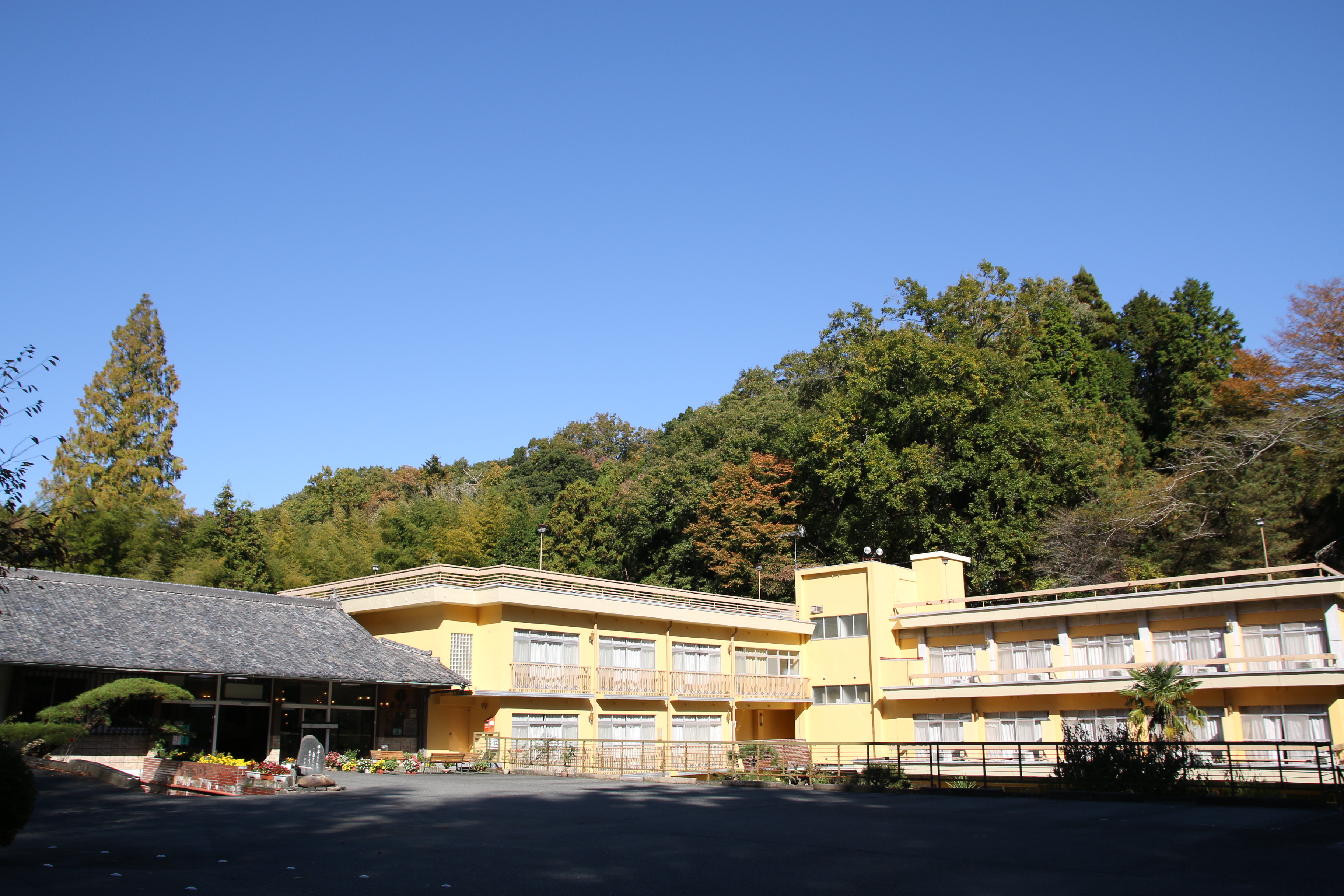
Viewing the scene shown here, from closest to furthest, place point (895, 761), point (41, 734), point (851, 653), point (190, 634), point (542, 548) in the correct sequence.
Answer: point (41, 734) < point (190, 634) < point (895, 761) < point (851, 653) < point (542, 548)

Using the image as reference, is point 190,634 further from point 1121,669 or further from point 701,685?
point 1121,669

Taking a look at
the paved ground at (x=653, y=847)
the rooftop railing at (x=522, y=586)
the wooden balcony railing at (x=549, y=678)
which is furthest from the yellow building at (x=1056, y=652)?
the paved ground at (x=653, y=847)

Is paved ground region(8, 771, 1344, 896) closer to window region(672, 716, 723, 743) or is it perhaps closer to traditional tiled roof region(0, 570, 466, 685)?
traditional tiled roof region(0, 570, 466, 685)

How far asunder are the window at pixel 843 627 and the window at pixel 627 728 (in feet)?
28.5

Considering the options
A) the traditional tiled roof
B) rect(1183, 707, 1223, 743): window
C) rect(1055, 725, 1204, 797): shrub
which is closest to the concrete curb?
the traditional tiled roof

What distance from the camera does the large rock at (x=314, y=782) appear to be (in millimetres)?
19953

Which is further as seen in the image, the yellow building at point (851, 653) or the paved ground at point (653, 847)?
the yellow building at point (851, 653)

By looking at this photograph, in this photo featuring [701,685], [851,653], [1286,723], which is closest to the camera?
[1286,723]

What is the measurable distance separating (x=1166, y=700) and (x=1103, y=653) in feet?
24.5

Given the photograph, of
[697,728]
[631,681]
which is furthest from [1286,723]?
[631,681]

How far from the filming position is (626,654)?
34906 mm

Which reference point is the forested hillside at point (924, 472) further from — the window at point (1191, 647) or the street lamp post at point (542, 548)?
the window at point (1191, 647)

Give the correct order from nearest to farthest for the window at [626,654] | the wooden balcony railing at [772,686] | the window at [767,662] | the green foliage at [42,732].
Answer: the green foliage at [42,732], the window at [626,654], the wooden balcony railing at [772,686], the window at [767,662]

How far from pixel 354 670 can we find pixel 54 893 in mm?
19124
